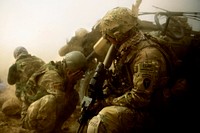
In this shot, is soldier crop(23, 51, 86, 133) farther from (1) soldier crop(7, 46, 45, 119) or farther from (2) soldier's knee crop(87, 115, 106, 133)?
(2) soldier's knee crop(87, 115, 106, 133)

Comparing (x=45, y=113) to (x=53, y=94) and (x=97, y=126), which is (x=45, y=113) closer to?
(x=53, y=94)

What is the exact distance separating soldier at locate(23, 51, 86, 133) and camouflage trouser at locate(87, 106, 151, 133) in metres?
1.28

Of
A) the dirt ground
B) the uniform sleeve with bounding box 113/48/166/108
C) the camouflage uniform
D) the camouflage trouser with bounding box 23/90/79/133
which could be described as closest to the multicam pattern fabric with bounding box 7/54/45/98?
the dirt ground

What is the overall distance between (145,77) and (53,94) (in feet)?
6.07

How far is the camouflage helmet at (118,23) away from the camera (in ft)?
13.6

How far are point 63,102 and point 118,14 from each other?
1.83 metres

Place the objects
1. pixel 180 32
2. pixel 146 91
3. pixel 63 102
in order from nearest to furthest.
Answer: pixel 146 91, pixel 63 102, pixel 180 32

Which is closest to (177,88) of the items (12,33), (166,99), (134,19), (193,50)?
(166,99)

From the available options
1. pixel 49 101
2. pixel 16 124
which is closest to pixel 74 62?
pixel 49 101

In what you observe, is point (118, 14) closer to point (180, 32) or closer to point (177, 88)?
point (177, 88)

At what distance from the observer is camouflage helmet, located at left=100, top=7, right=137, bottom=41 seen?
4.15m

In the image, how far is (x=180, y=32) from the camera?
19.6 ft

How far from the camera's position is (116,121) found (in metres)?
3.86

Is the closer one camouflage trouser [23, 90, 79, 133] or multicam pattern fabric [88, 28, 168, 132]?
multicam pattern fabric [88, 28, 168, 132]
